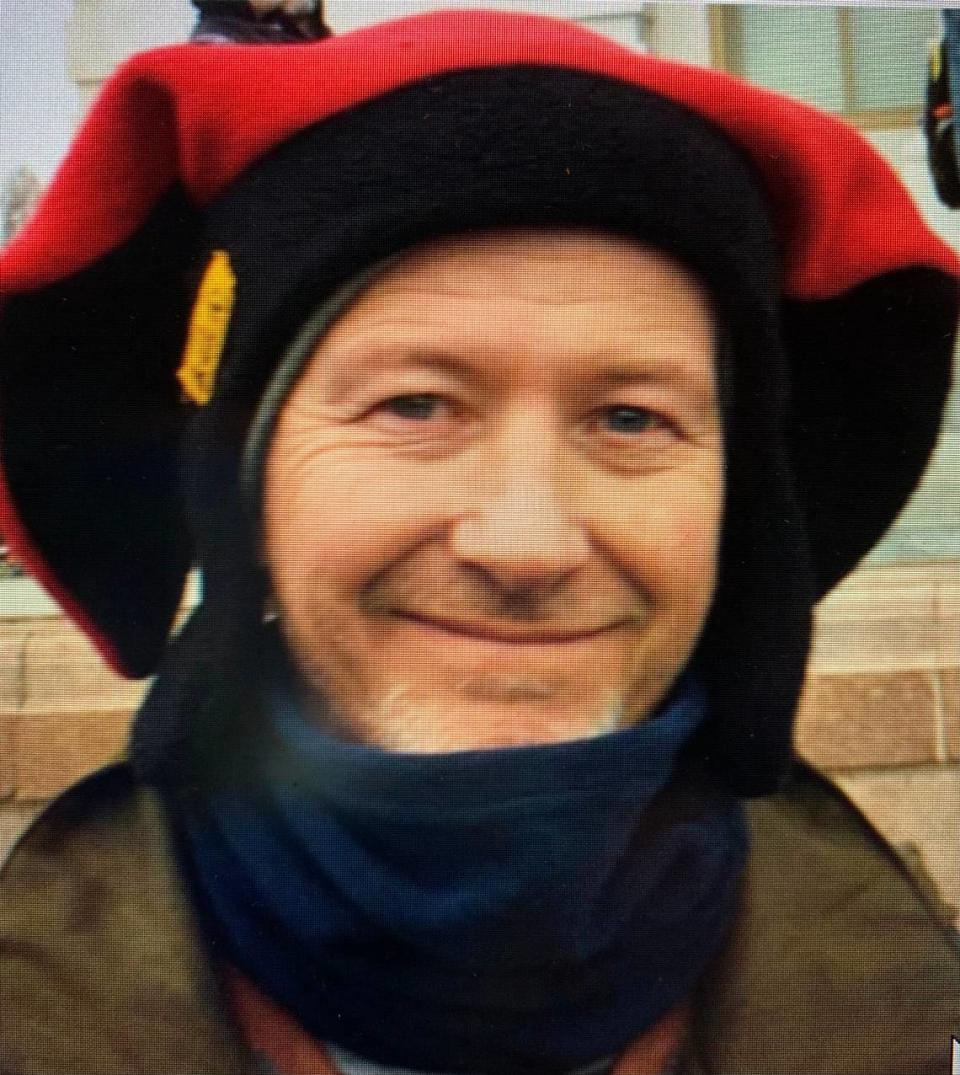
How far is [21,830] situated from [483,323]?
558 millimetres

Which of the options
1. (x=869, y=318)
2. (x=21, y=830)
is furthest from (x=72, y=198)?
(x=869, y=318)

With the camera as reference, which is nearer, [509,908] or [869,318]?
[509,908]

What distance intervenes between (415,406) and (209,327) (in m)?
0.16

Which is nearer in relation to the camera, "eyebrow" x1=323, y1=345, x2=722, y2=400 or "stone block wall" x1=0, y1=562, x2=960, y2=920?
"eyebrow" x1=323, y1=345, x2=722, y2=400

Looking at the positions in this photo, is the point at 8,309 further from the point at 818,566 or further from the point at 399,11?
the point at 818,566

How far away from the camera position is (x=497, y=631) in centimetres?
84

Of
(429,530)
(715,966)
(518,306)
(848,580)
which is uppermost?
(518,306)

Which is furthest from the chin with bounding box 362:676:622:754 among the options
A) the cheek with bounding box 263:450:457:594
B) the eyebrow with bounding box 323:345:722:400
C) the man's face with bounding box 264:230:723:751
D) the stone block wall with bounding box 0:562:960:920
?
the stone block wall with bounding box 0:562:960:920

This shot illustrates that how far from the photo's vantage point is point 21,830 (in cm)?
98

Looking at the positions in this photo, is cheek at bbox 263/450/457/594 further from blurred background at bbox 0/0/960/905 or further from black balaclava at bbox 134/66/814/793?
blurred background at bbox 0/0/960/905

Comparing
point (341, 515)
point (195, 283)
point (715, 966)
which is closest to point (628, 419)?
point (341, 515)

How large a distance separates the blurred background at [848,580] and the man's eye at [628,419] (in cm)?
29

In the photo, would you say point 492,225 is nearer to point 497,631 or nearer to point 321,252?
point 321,252

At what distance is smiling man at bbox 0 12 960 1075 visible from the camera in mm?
808
